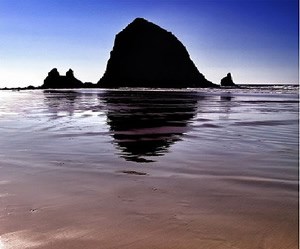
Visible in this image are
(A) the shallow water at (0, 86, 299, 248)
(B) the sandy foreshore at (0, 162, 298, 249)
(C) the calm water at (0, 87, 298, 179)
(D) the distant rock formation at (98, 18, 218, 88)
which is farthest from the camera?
(D) the distant rock formation at (98, 18, 218, 88)

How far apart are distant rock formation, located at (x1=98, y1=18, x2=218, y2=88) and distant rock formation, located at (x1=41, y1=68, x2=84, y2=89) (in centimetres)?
2861

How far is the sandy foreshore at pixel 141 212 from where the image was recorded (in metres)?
2.91

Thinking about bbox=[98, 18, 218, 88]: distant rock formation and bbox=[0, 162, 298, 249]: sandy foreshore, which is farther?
bbox=[98, 18, 218, 88]: distant rock formation

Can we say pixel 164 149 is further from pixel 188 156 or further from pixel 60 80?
pixel 60 80

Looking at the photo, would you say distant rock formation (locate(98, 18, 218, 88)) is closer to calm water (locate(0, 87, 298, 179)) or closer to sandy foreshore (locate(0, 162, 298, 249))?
calm water (locate(0, 87, 298, 179))

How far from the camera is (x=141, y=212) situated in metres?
3.55

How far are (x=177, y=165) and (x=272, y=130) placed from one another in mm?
5940

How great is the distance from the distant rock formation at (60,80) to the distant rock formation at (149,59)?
2861 cm

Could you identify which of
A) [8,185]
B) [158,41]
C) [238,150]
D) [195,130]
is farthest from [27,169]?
[158,41]

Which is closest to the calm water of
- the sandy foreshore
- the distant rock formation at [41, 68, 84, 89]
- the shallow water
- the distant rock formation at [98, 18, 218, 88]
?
the shallow water

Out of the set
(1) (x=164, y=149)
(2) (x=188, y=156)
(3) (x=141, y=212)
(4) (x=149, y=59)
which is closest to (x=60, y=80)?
(4) (x=149, y=59)

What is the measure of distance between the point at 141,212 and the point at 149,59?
17152cm

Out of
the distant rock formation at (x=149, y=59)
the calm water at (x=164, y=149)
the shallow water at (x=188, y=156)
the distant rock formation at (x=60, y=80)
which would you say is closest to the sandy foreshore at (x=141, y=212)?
the shallow water at (x=188, y=156)

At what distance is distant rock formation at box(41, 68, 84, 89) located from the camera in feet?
429
